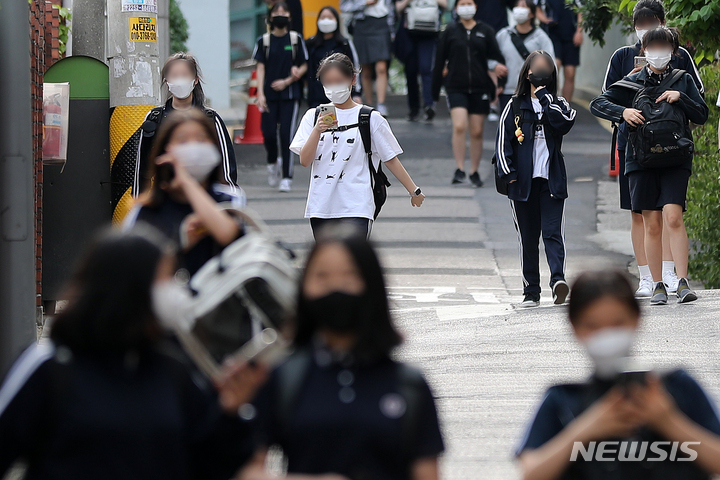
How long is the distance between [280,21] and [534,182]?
6127mm

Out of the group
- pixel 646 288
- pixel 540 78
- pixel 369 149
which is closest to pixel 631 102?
pixel 540 78

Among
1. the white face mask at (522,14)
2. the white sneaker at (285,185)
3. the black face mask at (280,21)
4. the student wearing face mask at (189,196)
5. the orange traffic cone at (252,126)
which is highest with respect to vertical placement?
the white face mask at (522,14)

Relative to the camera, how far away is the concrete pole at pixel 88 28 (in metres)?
8.84

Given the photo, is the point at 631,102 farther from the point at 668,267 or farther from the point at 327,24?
the point at 327,24

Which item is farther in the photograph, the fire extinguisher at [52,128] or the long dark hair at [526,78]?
the long dark hair at [526,78]

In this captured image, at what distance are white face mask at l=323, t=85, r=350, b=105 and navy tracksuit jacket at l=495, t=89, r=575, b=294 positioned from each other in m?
1.62

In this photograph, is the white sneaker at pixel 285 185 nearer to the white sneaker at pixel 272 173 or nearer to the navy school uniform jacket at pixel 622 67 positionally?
the white sneaker at pixel 272 173

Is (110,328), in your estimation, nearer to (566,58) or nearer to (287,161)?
(287,161)

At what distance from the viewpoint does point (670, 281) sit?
8.48 meters

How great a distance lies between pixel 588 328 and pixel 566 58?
16.2 m

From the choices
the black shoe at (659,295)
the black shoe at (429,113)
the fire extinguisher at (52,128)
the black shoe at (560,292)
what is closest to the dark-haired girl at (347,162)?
the black shoe at (560,292)

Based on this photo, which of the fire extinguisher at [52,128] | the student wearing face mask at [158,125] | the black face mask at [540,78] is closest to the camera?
the student wearing face mask at [158,125]

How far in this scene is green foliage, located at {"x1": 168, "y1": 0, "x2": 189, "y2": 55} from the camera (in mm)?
18625

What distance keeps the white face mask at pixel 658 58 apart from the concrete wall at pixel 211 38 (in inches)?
529
